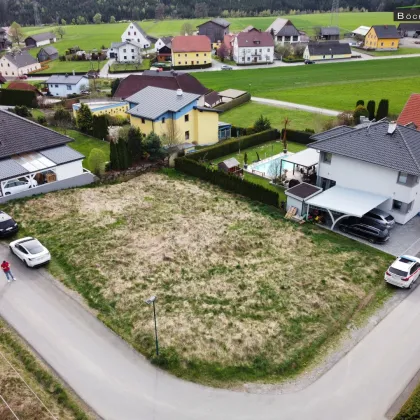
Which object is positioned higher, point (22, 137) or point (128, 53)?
point (128, 53)

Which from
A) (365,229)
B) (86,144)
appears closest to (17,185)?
(86,144)

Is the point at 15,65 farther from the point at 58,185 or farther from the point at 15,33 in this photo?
the point at 58,185

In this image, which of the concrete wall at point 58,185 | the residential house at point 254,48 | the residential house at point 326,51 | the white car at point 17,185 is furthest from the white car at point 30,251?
the residential house at point 326,51

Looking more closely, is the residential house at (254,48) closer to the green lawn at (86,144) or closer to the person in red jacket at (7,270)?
the green lawn at (86,144)

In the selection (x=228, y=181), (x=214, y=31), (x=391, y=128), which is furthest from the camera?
(x=214, y=31)

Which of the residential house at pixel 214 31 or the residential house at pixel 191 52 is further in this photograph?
the residential house at pixel 214 31

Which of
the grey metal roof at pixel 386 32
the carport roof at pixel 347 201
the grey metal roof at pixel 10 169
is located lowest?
the carport roof at pixel 347 201
